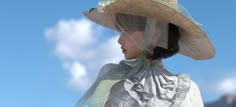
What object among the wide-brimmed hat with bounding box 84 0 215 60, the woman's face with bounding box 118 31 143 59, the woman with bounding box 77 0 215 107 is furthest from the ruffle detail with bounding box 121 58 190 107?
the wide-brimmed hat with bounding box 84 0 215 60

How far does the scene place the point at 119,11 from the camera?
8.74 ft

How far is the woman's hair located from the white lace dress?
0.08m

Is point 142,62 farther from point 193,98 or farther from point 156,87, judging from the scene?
point 193,98

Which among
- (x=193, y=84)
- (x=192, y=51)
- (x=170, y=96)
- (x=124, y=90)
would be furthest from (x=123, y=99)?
(x=192, y=51)

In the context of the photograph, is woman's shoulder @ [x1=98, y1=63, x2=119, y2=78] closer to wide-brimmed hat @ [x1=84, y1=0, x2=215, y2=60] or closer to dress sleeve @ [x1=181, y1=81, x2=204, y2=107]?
wide-brimmed hat @ [x1=84, y1=0, x2=215, y2=60]

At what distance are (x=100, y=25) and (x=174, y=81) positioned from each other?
2.24 feet

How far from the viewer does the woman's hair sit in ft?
8.64

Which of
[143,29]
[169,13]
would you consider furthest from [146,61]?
[169,13]

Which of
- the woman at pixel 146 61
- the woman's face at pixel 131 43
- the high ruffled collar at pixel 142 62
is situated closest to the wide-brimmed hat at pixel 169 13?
the woman at pixel 146 61

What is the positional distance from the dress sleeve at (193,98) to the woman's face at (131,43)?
329 millimetres

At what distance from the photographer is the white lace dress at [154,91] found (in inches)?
98.0

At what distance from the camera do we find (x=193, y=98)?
2584mm

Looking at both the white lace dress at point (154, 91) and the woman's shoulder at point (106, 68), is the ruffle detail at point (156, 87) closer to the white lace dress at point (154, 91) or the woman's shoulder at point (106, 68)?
the white lace dress at point (154, 91)

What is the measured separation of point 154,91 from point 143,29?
33 cm
